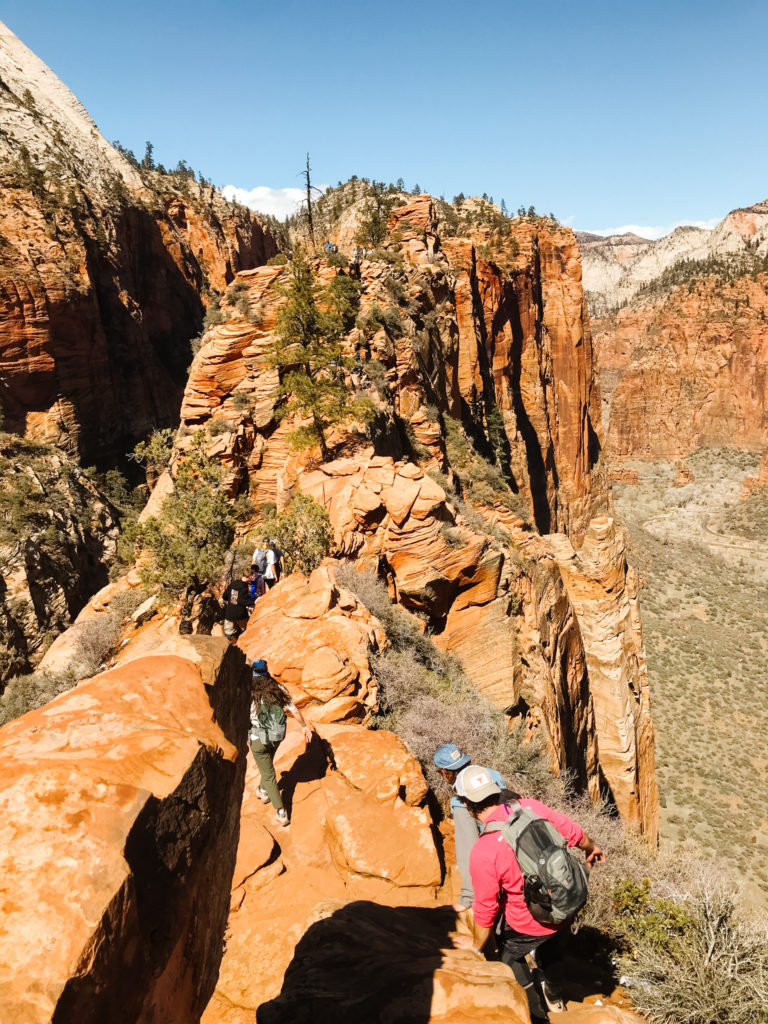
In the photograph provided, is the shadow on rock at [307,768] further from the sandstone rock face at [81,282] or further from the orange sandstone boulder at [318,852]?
the sandstone rock face at [81,282]

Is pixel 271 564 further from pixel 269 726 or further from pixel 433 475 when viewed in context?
pixel 433 475

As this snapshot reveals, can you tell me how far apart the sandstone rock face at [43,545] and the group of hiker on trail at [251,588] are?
18.5m

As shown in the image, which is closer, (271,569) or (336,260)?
(271,569)

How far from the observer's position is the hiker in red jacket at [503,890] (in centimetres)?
355

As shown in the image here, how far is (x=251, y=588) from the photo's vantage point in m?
11.6

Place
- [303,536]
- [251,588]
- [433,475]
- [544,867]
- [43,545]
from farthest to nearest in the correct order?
1. [43,545]
2. [433,475]
3. [303,536]
4. [251,588]
5. [544,867]

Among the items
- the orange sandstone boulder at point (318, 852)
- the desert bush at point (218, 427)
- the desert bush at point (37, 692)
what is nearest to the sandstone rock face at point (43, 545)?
the desert bush at point (37, 692)

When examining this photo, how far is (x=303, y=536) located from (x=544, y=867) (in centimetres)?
915

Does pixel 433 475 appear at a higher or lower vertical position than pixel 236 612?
higher

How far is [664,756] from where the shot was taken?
125 feet

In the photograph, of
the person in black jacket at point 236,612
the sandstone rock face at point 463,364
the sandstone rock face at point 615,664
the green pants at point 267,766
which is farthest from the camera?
the sandstone rock face at point 615,664

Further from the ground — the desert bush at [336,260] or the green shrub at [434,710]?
the desert bush at [336,260]

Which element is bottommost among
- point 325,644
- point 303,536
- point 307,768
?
point 307,768

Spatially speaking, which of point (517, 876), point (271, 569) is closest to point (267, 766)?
point (517, 876)
